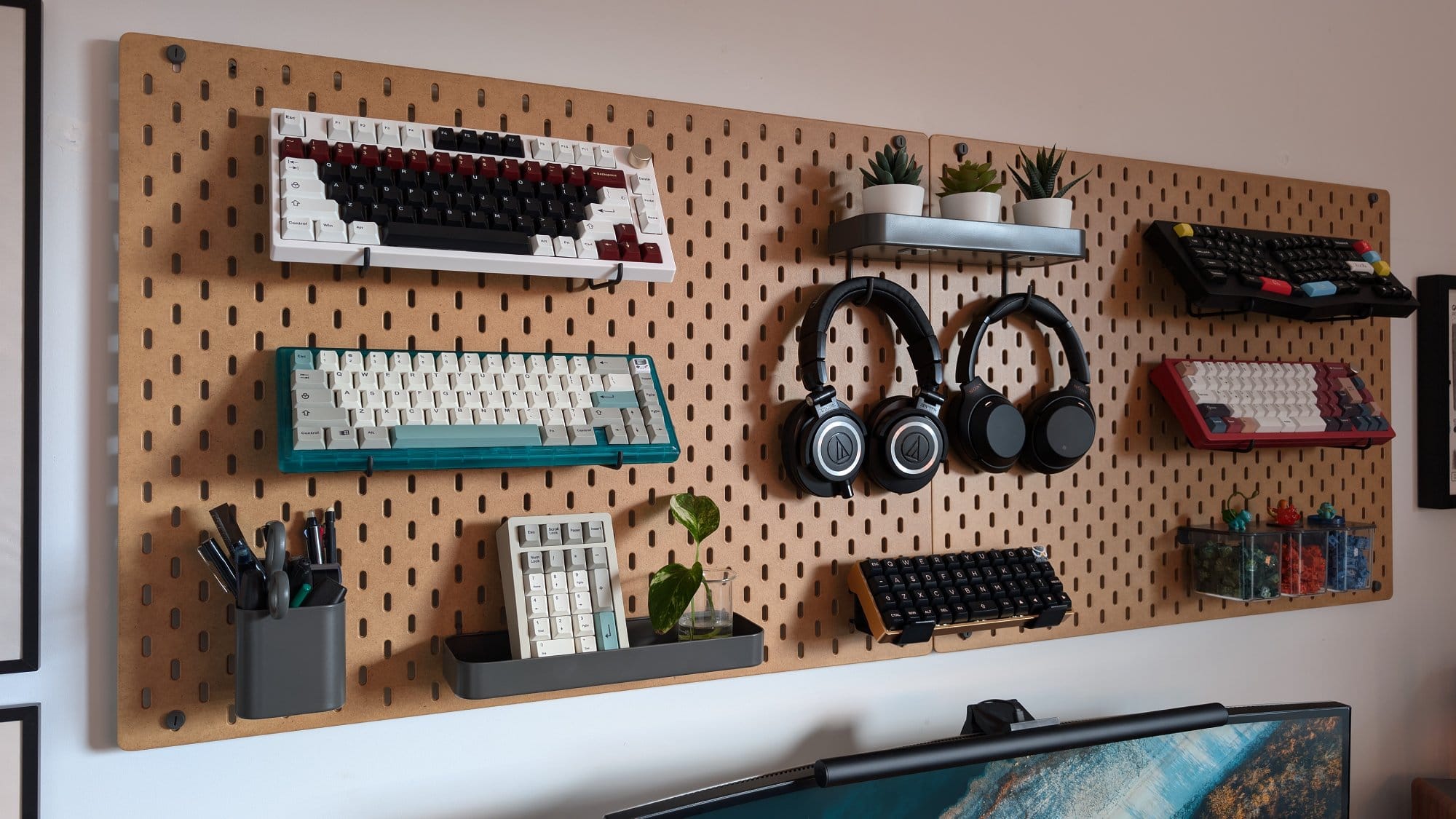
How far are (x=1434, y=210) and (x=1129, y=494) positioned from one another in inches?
39.5

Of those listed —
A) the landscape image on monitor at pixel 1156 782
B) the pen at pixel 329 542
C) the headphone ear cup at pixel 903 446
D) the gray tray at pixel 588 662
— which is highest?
the headphone ear cup at pixel 903 446

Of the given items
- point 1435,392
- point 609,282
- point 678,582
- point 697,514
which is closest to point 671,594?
point 678,582

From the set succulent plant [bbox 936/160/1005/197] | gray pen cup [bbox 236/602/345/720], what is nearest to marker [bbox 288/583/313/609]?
gray pen cup [bbox 236/602/345/720]

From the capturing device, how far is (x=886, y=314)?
1464 mm

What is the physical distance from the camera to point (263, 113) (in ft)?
3.71

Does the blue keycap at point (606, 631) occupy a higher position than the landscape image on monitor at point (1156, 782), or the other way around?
the blue keycap at point (606, 631)

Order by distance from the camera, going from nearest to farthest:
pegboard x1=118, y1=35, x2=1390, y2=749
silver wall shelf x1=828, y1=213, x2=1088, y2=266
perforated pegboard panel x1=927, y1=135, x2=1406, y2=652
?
pegboard x1=118, y1=35, x2=1390, y2=749, silver wall shelf x1=828, y1=213, x2=1088, y2=266, perforated pegboard panel x1=927, y1=135, x2=1406, y2=652

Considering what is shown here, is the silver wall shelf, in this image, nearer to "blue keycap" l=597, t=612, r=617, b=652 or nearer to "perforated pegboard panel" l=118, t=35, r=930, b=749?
"perforated pegboard panel" l=118, t=35, r=930, b=749

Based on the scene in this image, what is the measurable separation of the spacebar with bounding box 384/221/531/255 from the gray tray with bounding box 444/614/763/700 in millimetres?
462

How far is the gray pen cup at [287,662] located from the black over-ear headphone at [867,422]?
0.65 metres

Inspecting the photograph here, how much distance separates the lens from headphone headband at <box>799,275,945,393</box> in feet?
4.43

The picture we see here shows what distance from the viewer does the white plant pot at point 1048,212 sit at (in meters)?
1.44

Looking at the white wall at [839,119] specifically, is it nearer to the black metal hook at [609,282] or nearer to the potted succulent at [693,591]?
the potted succulent at [693,591]

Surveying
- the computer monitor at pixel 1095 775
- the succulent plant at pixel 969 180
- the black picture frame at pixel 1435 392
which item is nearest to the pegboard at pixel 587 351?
the succulent plant at pixel 969 180
